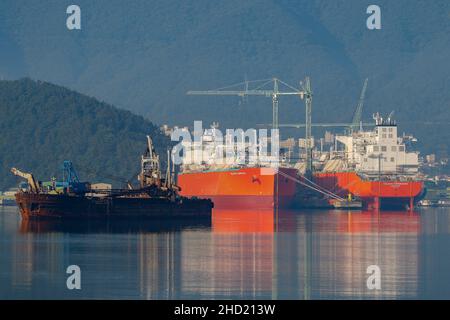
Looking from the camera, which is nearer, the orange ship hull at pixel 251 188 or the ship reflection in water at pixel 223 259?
the ship reflection in water at pixel 223 259

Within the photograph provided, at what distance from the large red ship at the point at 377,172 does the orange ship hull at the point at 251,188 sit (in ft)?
22.8

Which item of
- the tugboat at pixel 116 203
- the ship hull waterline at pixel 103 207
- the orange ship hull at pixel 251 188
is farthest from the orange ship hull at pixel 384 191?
the ship hull waterline at pixel 103 207

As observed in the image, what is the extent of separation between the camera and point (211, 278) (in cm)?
6444

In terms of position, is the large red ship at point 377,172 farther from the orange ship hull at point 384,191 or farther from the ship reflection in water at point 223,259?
the ship reflection in water at point 223,259

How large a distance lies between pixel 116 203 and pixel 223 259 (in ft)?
113

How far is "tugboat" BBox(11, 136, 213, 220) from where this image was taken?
10438cm

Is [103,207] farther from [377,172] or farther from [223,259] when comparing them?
[377,172]

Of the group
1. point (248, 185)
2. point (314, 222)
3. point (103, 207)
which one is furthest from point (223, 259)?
point (248, 185)

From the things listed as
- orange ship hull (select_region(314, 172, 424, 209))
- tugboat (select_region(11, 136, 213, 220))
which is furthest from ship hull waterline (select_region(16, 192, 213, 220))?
orange ship hull (select_region(314, 172, 424, 209))

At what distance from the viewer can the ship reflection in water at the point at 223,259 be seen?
60750 millimetres

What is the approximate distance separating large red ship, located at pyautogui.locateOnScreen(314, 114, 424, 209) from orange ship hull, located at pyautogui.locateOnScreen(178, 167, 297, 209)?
6.94m

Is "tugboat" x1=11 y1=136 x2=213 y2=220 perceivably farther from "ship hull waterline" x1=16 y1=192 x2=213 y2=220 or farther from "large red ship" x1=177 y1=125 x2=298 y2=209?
"large red ship" x1=177 y1=125 x2=298 y2=209
